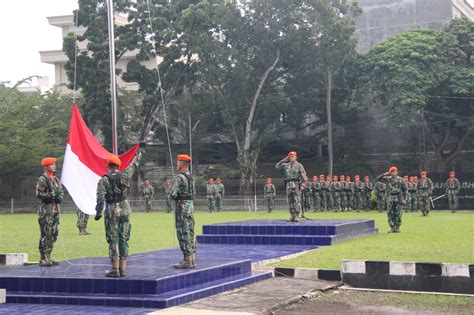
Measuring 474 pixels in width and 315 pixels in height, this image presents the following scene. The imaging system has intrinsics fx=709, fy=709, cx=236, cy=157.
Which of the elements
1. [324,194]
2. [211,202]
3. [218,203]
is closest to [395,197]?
[324,194]

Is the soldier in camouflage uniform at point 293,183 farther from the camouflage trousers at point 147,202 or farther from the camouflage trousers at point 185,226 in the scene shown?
the camouflage trousers at point 147,202

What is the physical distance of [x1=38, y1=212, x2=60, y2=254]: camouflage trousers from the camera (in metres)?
12.2

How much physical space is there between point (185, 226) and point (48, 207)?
3061mm

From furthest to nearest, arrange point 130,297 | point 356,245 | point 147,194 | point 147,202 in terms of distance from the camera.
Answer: point 147,202 < point 147,194 < point 356,245 < point 130,297

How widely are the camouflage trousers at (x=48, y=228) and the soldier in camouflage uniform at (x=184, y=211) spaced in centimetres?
272

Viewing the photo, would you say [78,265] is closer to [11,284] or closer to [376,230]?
[11,284]

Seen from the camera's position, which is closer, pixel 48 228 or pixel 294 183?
pixel 48 228

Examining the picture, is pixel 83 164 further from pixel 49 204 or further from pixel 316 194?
pixel 316 194

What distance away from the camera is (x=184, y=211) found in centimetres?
1084

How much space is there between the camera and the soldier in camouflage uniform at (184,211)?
10648 mm

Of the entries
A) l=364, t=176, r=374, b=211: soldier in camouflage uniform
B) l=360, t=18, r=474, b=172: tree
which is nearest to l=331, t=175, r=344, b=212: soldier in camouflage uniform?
l=364, t=176, r=374, b=211: soldier in camouflage uniform

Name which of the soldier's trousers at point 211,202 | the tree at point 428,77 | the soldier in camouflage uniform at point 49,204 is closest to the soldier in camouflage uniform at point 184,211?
the soldier in camouflage uniform at point 49,204

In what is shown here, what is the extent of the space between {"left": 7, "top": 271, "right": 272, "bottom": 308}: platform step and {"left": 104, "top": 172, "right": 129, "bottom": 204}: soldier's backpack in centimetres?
143

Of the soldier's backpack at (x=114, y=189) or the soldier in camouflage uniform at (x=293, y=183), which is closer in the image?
the soldier's backpack at (x=114, y=189)
